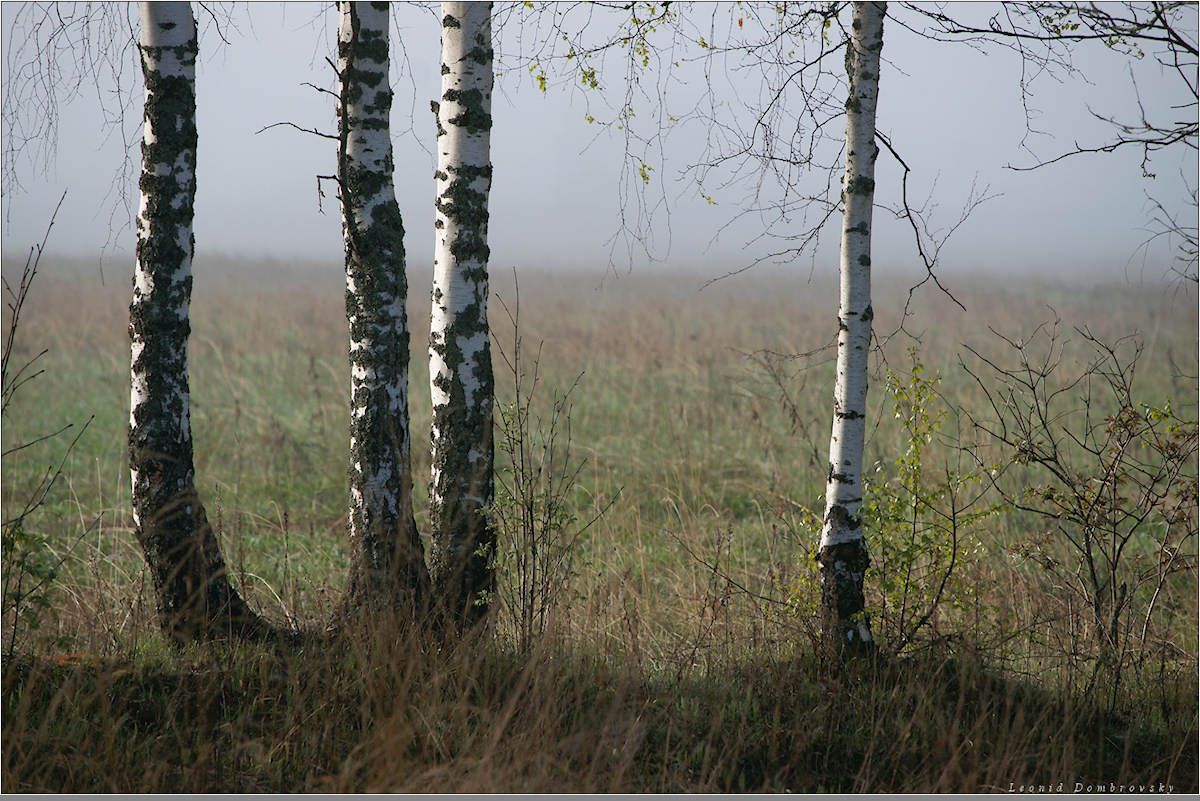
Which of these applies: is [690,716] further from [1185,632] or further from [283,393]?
[283,393]

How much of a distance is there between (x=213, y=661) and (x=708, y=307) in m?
18.3

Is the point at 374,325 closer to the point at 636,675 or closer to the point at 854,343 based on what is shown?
the point at 636,675

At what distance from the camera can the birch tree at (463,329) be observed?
3.84 m

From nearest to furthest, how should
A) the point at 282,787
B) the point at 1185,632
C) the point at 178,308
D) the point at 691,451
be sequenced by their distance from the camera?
1. the point at 282,787
2. the point at 178,308
3. the point at 1185,632
4. the point at 691,451

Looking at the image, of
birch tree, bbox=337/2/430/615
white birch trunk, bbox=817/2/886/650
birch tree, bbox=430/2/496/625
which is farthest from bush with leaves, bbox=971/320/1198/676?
birch tree, bbox=337/2/430/615

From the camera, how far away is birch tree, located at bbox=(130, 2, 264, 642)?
358 centimetres

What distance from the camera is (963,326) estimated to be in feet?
63.6

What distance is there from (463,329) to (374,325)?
17.7 inches

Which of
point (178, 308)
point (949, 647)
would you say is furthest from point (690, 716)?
point (178, 308)

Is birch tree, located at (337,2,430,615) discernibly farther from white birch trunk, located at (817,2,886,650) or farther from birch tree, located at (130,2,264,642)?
white birch trunk, located at (817,2,886,650)

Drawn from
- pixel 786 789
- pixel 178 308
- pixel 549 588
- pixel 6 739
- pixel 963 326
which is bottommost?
pixel 786 789

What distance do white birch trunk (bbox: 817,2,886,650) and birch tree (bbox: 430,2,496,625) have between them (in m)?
1.83

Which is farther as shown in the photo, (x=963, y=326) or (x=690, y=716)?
(x=963, y=326)

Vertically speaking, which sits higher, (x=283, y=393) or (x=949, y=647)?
(x=283, y=393)
